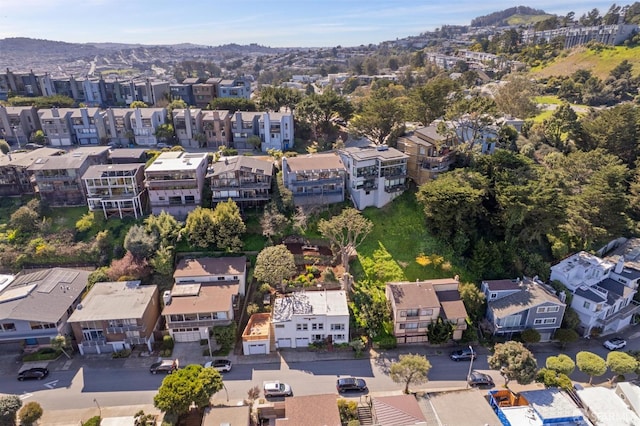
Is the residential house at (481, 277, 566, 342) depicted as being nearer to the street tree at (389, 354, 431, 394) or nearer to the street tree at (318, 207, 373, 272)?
the street tree at (389, 354, 431, 394)

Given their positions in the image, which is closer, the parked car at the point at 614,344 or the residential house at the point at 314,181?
A: the parked car at the point at 614,344

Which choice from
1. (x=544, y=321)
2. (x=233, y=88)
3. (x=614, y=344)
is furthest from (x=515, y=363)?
(x=233, y=88)

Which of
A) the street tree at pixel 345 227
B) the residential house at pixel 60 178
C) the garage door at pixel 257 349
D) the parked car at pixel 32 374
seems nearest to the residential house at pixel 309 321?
the garage door at pixel 257 349

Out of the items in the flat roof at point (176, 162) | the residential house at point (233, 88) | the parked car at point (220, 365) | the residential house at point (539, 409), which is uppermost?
the residential house at point (233, 88)

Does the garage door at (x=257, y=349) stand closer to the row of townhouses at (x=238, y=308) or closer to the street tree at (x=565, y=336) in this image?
the row of townhouses at (x=238, y=308)

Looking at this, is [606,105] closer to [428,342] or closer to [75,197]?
[428,342]

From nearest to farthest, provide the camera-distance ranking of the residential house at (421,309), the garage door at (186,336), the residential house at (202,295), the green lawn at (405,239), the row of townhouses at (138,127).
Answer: the residential house at (202,295), the residential house at (421,309), the garage door at (186,336), the green lawn at (405,239), the row of townhouses at (138,127)
